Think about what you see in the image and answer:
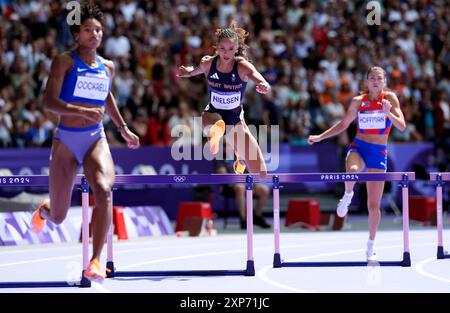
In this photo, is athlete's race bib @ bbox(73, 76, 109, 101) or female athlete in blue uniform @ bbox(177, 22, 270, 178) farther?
female athlete in blue uniform @ bbox(177, 22, 270, 178)

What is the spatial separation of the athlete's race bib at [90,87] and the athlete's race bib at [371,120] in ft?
13.7

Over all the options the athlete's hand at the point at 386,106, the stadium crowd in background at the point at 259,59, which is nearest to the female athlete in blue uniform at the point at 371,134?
the athlete's hand at the point at 386,106

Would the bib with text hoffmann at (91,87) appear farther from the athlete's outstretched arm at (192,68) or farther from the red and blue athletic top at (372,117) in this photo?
the red and blue athletic top at (372,117)

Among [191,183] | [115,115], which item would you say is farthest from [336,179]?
[115,115]

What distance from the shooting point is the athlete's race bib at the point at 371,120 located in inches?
437

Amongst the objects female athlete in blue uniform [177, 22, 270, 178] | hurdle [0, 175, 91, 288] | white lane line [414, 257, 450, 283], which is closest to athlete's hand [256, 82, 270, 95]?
female athlete in blue uniform [177, 22, 270, 178]

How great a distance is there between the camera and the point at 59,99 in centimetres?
755

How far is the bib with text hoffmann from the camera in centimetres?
764

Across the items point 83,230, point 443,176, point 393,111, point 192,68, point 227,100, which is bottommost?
point 83,230

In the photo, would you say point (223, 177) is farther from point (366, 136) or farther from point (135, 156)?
point (135, 156)

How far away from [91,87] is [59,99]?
26cm

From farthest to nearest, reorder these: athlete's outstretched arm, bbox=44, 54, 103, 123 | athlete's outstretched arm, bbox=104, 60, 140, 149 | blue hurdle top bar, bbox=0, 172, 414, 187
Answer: blue hurdle top bar, bbox=0, 172, 414, 187
athlete's outstretched arm, bbox=104, 60, 140, 149
athlete's outstretched arm, bbox=44, 54, 103, 123

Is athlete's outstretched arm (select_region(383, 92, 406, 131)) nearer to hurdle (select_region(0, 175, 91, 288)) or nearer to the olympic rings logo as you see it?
the olympic rings logo

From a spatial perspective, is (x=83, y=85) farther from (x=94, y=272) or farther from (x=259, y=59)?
(x=259, y=59)
